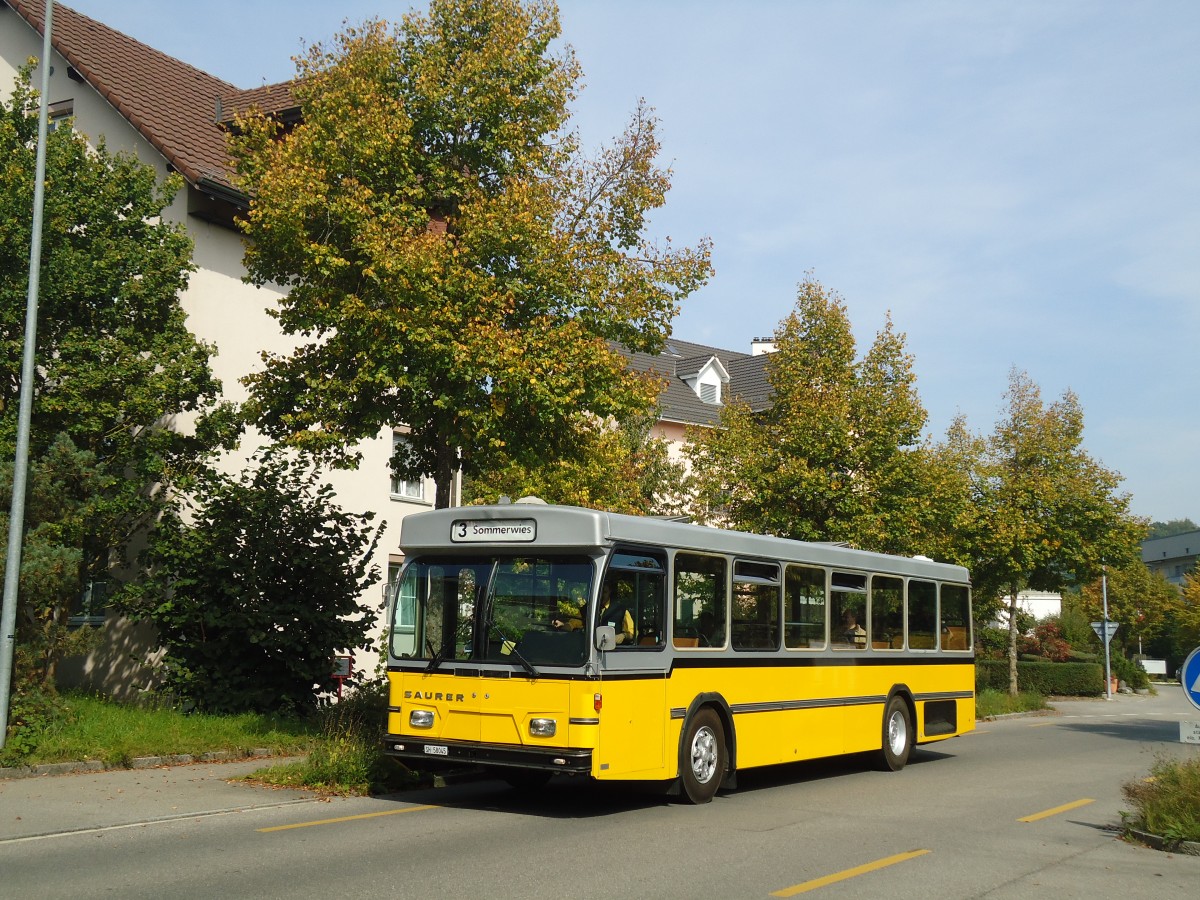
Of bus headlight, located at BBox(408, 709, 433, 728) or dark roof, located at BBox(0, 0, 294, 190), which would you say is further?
dark roof, located at BBox(0, 0, 294, 190)

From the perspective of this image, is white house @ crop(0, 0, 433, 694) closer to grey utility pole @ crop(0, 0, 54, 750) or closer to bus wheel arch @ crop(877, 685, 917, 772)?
grey utility pole @ crop(0, 0, 54, 750)

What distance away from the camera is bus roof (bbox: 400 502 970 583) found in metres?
11.1

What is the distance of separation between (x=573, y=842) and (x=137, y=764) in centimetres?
654

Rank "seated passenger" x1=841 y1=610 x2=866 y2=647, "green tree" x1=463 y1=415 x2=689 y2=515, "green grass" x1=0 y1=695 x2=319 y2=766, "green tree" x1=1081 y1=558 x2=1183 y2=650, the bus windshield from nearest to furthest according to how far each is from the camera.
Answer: the bus windshield < "green grass" x1=0 y1=695 x2=319 y2=766 < "seated passenger" x1=841 y1=610 x2=866 y2=647 < "green tree" x1=463 y1=415 x2=689 y2=515 < "green tree" x1=1081 y1=558 x2=1183 y2=650

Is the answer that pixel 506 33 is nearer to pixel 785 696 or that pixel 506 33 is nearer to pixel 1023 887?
pixel 785 696

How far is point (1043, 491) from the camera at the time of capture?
3516cm

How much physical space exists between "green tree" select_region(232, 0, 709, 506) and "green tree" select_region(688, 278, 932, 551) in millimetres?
10423

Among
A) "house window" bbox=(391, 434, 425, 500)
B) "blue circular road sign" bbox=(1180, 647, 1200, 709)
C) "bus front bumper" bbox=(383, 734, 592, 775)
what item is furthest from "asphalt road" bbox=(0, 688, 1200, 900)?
"house window" bbox=(391, 434, 425, 500)

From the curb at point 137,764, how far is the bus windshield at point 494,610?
4.17 meters

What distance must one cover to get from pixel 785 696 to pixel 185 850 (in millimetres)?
7013

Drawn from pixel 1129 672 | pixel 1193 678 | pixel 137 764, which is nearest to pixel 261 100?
pixel 137 764

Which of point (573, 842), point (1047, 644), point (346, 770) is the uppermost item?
point (1047, 644)

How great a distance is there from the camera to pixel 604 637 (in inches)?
424

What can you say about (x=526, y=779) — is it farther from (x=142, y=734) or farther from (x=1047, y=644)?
(x=1047, y=644)
